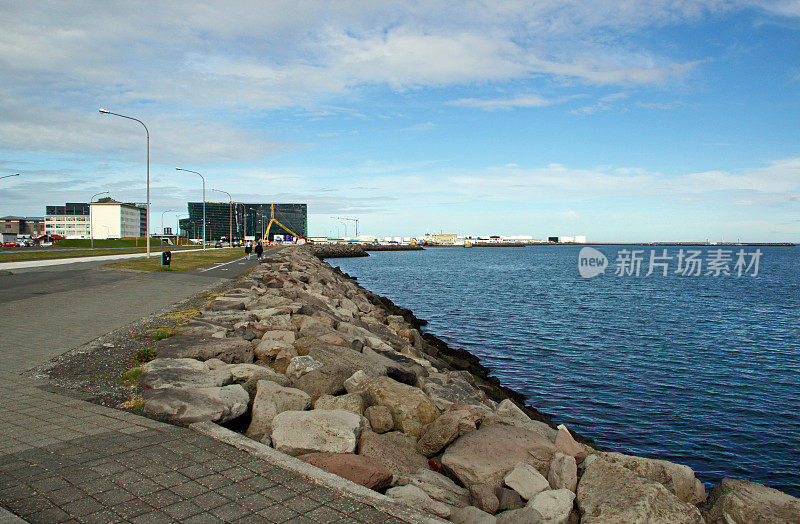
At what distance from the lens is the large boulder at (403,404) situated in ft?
23.9

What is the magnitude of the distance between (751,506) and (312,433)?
15.3ft

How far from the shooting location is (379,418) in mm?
7023

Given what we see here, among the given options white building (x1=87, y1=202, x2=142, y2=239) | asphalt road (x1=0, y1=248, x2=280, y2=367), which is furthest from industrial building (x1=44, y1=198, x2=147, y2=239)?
asphalt road (x1=0, y1=248, x2=280, y2=367)

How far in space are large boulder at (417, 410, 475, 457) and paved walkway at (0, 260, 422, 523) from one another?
2.53 metres

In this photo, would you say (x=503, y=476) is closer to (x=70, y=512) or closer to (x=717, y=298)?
(x=70, y=512)

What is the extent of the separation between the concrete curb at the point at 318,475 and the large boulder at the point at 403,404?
245cm

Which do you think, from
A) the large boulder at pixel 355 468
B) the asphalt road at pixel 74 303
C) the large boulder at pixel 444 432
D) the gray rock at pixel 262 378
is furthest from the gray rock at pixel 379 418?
the asphalt road at pixel 74 303

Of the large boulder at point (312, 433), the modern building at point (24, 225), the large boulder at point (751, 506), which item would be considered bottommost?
the large boulder at point (751, 506)

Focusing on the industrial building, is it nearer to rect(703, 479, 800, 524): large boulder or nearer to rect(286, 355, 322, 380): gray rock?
rect(286, 355, 322, 380): gray rock

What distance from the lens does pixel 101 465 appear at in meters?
4.75

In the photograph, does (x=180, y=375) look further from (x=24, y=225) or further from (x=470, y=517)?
(x=24, y=225)

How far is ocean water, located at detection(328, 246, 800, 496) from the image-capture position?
11984 millimetres

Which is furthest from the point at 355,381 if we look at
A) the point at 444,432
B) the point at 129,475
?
the point at 129,475

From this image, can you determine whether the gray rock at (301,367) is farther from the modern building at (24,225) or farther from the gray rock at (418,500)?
the modern building at (24,225)
